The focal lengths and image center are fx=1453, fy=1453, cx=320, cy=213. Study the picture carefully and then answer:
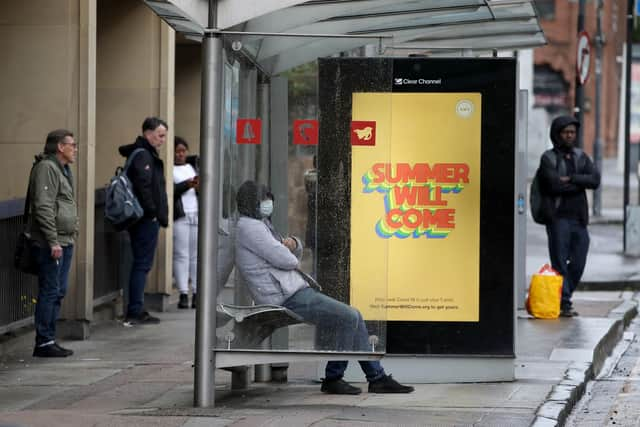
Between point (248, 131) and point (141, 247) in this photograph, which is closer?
point (248, 131)

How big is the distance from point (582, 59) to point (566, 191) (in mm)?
4974

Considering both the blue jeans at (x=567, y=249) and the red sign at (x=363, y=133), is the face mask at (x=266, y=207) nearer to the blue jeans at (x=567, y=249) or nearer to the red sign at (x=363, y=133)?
the red sign at (x=363, y=133)

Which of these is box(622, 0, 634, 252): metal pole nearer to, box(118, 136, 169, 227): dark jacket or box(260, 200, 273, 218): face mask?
box(118, 136, 169, 227): dark jacket

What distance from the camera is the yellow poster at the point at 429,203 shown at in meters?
9.70

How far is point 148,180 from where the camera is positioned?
13375 millimetres

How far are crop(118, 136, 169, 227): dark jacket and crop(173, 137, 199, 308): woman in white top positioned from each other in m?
1.65

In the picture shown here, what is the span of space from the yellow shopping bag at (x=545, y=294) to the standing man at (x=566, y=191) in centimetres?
29

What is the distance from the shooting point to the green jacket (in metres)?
11.0

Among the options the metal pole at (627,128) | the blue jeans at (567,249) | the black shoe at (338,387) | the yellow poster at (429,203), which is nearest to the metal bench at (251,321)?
the black shoe at (338,387)

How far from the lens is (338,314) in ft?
28.1

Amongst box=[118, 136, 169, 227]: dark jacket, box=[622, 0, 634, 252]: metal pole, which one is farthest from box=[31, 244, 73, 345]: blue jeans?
box=[622, 0, 634, 252]: metal pole

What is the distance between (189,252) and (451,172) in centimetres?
606

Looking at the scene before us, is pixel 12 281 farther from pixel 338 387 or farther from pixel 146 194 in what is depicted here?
pixel 338 387

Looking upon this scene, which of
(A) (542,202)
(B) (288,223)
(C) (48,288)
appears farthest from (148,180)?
(B) (288,223)
